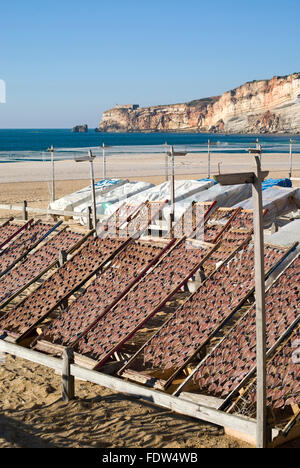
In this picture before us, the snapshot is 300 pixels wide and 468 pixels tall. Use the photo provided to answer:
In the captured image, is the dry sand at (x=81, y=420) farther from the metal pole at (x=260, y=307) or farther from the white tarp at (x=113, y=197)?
the white tarp at (x=113, y=197)

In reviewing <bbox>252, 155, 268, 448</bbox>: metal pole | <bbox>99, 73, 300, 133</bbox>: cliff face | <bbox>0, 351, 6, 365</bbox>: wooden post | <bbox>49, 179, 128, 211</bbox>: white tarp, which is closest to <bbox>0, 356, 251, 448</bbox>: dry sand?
<bbox>252, 155, 268, 448</bbox>: metal pole

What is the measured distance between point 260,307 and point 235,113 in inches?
5012

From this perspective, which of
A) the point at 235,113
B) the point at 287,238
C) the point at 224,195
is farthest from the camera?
the point at 235,113

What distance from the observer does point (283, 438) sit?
166 inches

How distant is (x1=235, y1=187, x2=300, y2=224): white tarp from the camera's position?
36.5 feet

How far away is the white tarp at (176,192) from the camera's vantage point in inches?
505

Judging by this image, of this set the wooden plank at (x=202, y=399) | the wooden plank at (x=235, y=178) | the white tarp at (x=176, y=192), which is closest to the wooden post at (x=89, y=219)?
the white tarp at (x=176, y=192)

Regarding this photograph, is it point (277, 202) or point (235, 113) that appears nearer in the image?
point (277, 202)

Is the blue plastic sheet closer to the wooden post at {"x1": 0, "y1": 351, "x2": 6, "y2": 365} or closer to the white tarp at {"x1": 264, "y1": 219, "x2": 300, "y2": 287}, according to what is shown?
the white tarp at {"x1": 264, "y1": 219, "x2": 300, "y2": 287}

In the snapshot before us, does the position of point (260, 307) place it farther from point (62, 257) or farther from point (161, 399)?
point (62, 257)

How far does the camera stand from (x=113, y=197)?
14148 mm

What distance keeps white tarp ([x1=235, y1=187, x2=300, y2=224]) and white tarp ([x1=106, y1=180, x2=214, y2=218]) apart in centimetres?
151

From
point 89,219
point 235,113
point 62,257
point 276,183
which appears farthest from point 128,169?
point 235,113
